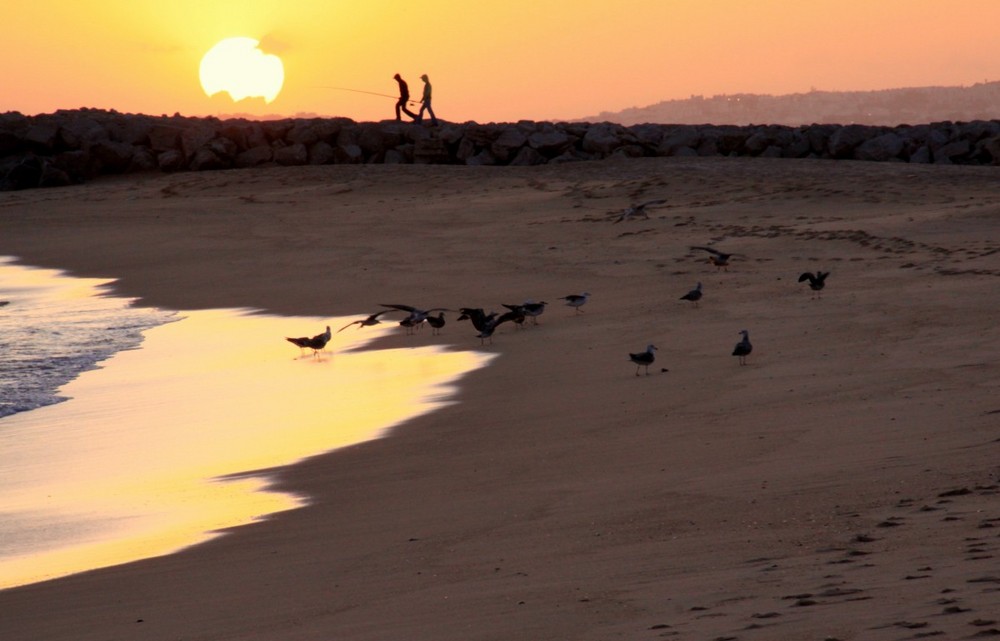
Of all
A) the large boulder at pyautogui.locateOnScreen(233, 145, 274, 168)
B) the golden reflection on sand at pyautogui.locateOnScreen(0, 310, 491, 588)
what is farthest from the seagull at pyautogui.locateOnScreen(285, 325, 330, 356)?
the large boulder at pyautogui.locateOnScreen(233, 145, 274, 168)

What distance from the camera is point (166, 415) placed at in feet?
37.6

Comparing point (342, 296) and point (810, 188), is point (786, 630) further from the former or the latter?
point (810, 188)

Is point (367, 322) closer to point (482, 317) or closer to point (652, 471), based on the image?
point (482, 317)

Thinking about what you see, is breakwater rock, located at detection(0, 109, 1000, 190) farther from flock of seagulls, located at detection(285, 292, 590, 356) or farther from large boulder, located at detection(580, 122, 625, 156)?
flock of seagulls, located at detection(285, 292, 590, 356)

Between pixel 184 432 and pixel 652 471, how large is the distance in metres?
4.29

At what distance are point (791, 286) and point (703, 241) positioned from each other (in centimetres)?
497

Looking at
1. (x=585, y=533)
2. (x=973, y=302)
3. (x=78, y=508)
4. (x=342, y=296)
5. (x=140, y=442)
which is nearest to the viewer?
(x=585, y=533)

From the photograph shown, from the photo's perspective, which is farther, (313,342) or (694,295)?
(694,295)

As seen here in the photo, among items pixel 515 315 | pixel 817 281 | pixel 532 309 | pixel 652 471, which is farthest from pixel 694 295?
pixel 652 471

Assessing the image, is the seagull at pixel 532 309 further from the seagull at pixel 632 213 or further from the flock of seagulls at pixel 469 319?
the seagull at pixel 632 213

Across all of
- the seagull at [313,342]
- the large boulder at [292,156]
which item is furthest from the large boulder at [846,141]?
the seagull at [313,342]

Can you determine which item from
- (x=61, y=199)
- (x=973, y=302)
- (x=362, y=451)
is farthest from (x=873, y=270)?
(x=61, y=199)

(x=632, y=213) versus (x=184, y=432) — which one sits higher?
(x=632, y=213)

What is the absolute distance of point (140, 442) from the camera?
34.0 feet
